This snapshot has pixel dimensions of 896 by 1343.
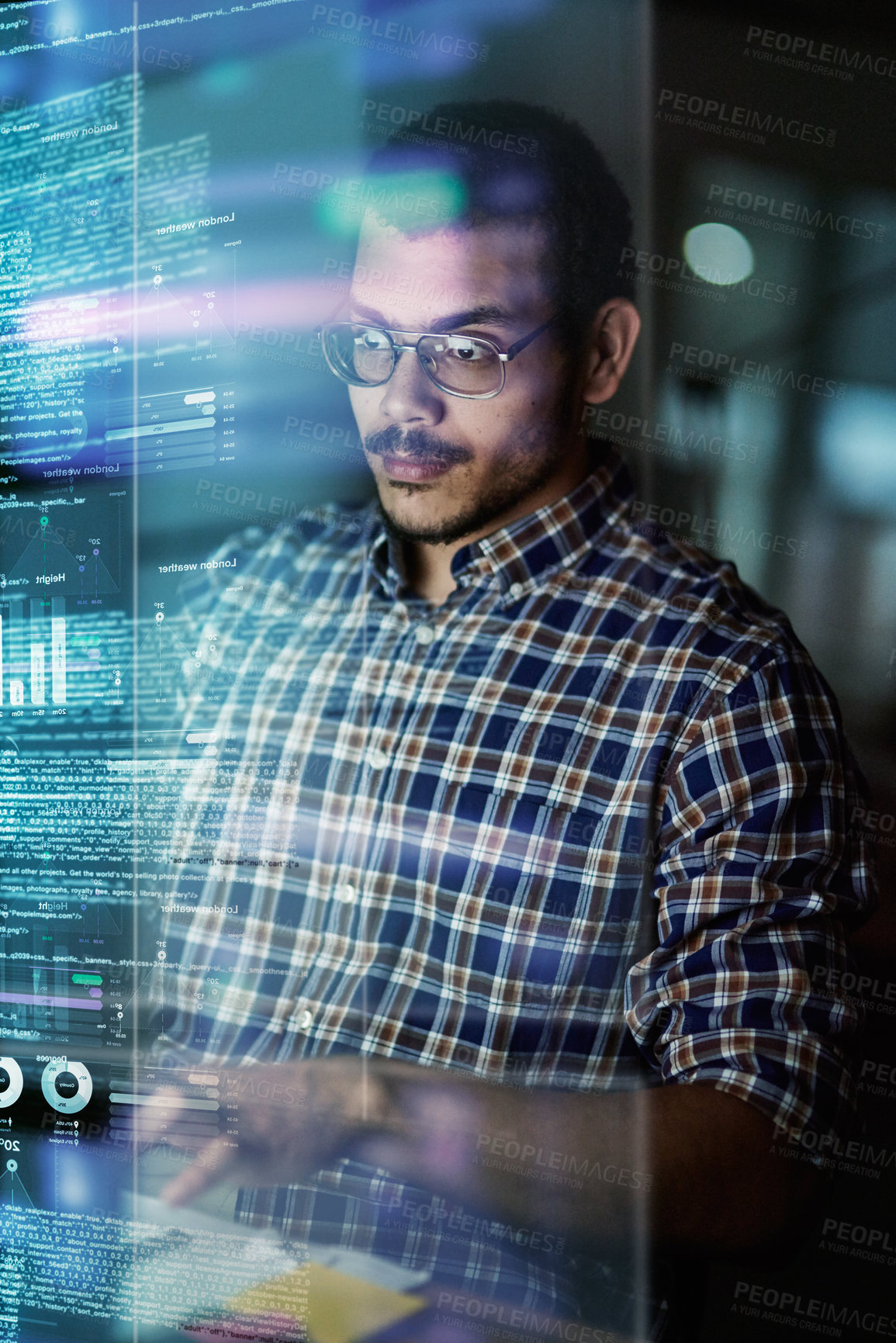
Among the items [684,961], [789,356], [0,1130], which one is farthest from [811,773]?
[0,1130]

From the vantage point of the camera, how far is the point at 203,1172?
1.16m

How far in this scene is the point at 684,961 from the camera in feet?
3.22

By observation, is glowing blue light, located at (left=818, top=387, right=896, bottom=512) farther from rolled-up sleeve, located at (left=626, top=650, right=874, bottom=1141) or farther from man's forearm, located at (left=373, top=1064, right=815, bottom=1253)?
man's forearm, located at (left=373, top=1064, right=815, bottom=1253)

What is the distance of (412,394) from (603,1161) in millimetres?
753

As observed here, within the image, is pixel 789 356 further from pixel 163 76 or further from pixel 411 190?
pixel 163 76

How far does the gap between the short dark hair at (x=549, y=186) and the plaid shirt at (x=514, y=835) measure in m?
0.18

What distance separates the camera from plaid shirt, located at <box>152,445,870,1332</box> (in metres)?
0.97

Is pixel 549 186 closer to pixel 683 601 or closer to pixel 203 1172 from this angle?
pixel 683 601

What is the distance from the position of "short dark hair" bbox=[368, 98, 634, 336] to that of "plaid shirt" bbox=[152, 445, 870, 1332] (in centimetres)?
18

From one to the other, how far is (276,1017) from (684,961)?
0.43 m

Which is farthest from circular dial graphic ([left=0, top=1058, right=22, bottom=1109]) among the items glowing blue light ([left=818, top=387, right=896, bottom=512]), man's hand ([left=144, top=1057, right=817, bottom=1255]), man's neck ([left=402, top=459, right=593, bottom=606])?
glowing blue light ([left=818, top=387, right=896, bottom=512])

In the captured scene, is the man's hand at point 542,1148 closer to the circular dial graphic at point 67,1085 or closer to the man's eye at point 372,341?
the circular dial graphic at point 67,1085

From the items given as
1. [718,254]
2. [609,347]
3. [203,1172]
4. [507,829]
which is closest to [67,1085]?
[203,1172]

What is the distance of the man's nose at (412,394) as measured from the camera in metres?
1.10
